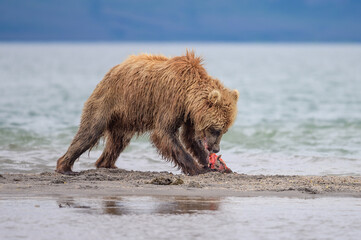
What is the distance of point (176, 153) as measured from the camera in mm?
9484

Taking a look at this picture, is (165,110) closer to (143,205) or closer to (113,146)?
(113,146)

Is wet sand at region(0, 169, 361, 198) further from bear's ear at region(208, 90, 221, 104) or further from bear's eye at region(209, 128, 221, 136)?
bear's ear at region(208, 90, 221, 104)

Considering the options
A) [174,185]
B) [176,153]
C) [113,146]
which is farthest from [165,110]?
[174,185]

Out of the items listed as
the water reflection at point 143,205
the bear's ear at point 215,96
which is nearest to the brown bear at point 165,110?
the bear's ear at point 215,96

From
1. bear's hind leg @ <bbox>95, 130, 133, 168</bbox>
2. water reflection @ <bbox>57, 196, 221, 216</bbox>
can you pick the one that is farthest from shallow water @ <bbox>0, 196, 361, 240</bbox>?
bear's hind leg @ <bbox>95, 130, 133, 168</bbox>

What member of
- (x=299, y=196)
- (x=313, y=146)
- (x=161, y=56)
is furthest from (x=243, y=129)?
(x=299, y=196)

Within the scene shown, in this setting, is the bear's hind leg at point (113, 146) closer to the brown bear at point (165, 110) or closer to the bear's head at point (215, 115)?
the brown bear at point (165, 110)

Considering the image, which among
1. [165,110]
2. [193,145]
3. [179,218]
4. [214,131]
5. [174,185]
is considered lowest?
[179,218]

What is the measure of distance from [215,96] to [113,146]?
1.89 m

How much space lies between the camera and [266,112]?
25828 millimetres

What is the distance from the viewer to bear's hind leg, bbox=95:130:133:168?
10.2 metres

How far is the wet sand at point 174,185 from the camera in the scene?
7.99 meters

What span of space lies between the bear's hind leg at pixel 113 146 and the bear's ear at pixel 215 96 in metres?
1.47

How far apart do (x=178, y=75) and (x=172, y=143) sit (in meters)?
0.88
